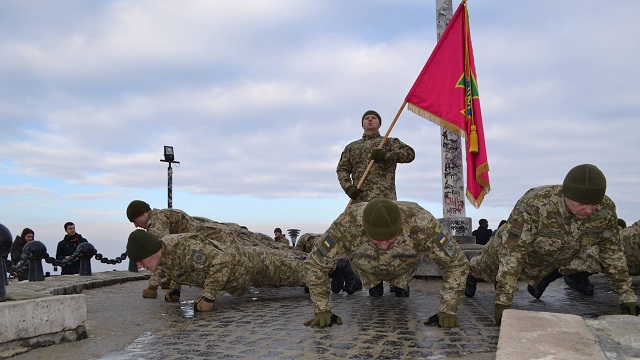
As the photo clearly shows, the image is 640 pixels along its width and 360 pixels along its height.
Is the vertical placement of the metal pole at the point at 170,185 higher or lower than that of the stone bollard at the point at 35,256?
higher

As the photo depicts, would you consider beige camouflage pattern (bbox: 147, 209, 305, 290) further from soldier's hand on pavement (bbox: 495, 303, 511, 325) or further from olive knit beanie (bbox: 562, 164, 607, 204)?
olive knit beanie (bbox: 562, 164, 607, 204)

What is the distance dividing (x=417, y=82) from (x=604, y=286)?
379 cm

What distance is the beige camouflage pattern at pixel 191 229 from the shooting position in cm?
645

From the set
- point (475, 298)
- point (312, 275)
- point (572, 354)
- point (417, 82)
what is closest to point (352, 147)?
point (417, 82)

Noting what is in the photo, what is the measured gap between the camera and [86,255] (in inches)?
335

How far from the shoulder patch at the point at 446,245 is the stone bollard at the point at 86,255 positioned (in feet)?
20.7

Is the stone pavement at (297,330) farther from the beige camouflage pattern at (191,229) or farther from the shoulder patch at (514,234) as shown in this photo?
the beige camouflage pattern at (191,229)

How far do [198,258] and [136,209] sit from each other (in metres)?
1.71

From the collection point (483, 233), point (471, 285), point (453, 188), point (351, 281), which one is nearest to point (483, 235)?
point (483, 233)

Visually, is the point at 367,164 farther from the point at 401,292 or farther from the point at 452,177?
the point at 452,177

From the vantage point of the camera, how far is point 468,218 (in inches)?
389

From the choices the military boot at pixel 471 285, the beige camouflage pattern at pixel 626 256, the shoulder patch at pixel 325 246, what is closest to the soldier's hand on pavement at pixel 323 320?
the shoulder patch at pixel 325 246

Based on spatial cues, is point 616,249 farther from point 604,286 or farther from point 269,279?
point 269,279

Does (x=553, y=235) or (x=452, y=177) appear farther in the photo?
(x=452, y=177)
